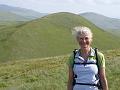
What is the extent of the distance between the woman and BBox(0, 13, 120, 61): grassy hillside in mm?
97252

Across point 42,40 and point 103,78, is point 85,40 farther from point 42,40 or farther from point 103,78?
point 42,40

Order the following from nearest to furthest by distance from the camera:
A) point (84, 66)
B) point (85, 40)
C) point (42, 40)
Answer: point (84, 66) → point (85, 40) → point (42, 40)

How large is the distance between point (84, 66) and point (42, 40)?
12097 centimetres

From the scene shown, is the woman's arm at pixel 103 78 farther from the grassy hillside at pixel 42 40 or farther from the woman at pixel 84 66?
the grassy hillside at pixel 42 40

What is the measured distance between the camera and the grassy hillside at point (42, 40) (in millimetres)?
112375

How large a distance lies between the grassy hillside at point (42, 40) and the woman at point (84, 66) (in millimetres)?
97252

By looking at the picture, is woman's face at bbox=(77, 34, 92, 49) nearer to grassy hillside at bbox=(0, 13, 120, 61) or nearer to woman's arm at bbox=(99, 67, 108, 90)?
woman's arm at bbox=(99, 67, 108, 90)

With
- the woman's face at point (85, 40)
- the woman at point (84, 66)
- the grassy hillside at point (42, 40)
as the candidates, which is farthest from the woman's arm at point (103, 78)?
the grassy hillside at point (42, 40)

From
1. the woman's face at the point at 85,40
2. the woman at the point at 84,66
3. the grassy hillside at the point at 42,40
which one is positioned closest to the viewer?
the woman at the point at 84,66

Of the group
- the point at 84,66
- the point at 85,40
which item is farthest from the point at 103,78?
the point at 85,40

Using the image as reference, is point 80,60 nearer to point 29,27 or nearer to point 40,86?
point 40,86

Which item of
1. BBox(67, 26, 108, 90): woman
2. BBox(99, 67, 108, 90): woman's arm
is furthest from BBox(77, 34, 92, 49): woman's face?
BBox(99, 67, 108, 90): woman's arm

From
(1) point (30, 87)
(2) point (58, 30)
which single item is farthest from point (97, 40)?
(1) point (30, 87)

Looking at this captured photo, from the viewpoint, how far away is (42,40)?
12769cm
